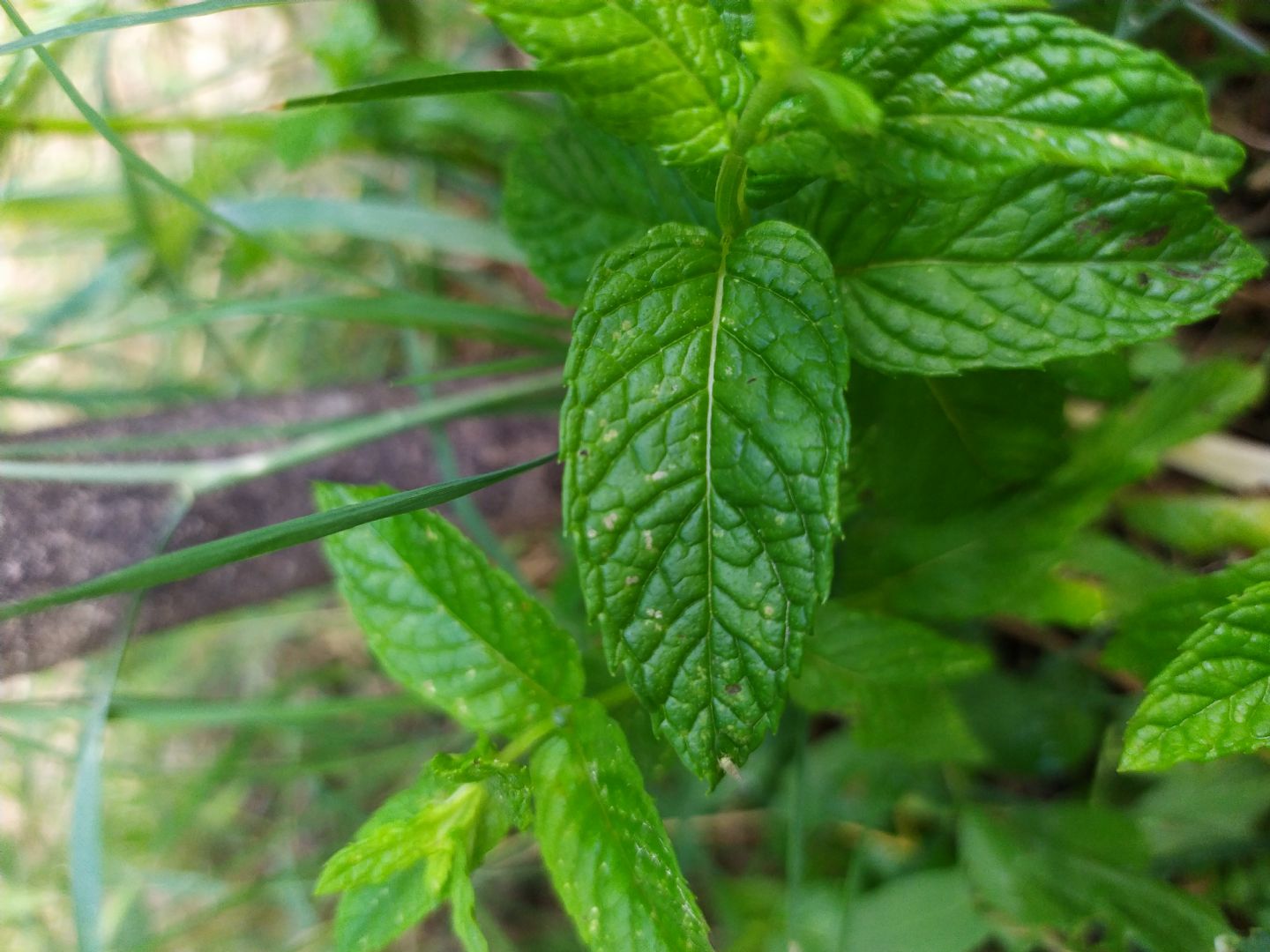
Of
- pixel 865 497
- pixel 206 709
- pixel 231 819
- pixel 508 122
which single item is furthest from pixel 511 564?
pixel 231 819

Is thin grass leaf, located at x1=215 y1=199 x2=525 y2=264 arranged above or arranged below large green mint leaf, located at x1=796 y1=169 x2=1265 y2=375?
above

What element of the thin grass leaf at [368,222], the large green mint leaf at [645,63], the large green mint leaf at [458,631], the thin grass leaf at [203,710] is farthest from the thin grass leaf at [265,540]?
the thin grass leaf at [368,222]

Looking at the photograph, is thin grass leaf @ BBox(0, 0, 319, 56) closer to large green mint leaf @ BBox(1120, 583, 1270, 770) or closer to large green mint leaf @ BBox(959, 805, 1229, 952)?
large green mint leaf @ BBox(1120, 583, 1270, 770)

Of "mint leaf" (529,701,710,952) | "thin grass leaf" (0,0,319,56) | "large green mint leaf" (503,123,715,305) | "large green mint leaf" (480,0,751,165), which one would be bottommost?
"mint leaf" (529,701,710,952)

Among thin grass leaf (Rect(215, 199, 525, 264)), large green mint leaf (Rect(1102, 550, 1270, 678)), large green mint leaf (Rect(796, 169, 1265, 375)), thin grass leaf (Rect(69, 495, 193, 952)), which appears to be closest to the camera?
large green mint leaf (Rect(796, 169, 1265, 375))

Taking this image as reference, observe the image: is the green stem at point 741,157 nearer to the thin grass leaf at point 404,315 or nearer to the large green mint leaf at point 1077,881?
the thin grass leaf at point 404,315

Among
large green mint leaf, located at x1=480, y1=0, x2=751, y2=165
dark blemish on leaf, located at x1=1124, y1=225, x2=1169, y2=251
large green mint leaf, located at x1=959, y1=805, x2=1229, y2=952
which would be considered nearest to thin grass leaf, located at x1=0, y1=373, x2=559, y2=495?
large green mint leaf, located at x1=480, y1=0, x2=751, y2=165

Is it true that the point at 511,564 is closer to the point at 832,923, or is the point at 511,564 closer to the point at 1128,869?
the point at 832,923
